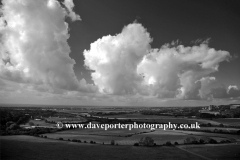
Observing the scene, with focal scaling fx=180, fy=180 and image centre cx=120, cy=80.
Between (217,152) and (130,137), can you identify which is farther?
(130,137)

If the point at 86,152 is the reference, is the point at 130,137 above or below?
below

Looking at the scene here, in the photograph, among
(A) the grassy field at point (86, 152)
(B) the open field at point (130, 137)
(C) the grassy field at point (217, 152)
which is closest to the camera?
(A) the grassy field at point (86, 152)

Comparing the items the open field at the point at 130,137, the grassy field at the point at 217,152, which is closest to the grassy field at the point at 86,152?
the grassy field at the point at 217,152

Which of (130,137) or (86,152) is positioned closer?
(86,152)

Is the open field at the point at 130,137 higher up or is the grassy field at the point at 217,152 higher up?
the grassy field at the point at 217,152

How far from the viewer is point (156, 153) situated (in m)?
48.9

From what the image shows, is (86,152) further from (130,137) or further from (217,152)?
(217,152)

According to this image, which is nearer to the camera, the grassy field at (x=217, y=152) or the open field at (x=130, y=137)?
the grassy field at (x=217, y=152)

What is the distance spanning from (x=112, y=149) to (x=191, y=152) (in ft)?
72.8

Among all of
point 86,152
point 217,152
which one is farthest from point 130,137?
point 217,152

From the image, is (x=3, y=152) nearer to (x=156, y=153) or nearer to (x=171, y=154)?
(x=156, y=153)

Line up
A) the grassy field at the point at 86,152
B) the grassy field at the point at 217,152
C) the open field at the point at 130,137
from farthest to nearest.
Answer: the open field at the point at 130,137 < the grassy field at the point at 217,152 < the grassy field at the point at 86,152

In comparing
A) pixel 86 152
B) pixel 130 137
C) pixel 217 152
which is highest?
→ pixel 217 152

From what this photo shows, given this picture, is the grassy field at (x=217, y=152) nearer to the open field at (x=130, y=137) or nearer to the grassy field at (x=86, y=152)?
the grassy field at (x=86, y=152)
